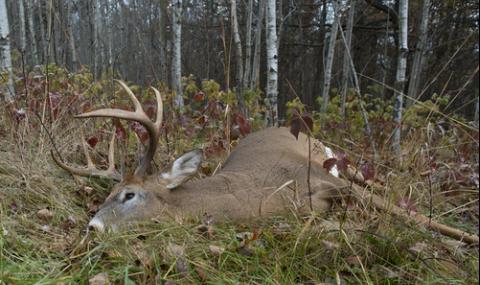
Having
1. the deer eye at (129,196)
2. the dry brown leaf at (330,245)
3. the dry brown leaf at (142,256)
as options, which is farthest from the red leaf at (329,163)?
the deer eye at (129,196)

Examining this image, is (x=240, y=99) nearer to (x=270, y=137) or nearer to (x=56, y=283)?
(x=270, y=137)

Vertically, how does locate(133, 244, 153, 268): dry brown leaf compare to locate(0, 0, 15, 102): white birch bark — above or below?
below

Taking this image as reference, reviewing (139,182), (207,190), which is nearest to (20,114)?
(139,182)

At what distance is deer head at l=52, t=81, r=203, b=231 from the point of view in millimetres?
3185

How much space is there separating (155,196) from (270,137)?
1.64 metres

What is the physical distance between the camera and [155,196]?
3.45 meters

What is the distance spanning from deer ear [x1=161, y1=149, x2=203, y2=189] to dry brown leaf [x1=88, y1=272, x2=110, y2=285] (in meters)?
1.33

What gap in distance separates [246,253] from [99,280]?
0.71 meters

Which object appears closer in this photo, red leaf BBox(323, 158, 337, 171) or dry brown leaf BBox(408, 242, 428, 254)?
dry brown leaf BBox(408, 242, 428, 254)

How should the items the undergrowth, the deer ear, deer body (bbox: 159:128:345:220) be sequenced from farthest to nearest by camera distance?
the deer ear
deer body (bbox: 159:128:345:220)
the undergrowth

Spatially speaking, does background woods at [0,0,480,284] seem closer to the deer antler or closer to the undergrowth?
the undergrowth

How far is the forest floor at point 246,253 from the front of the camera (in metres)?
2.29

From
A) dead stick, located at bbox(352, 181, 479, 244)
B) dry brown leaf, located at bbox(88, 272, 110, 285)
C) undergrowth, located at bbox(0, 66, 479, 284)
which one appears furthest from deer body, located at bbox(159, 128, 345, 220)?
dry brown leaf, located at bbox(88, 272, 110, 285)

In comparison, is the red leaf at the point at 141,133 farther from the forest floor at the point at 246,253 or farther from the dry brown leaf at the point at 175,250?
the dry brown leaf at the point at 175,250
